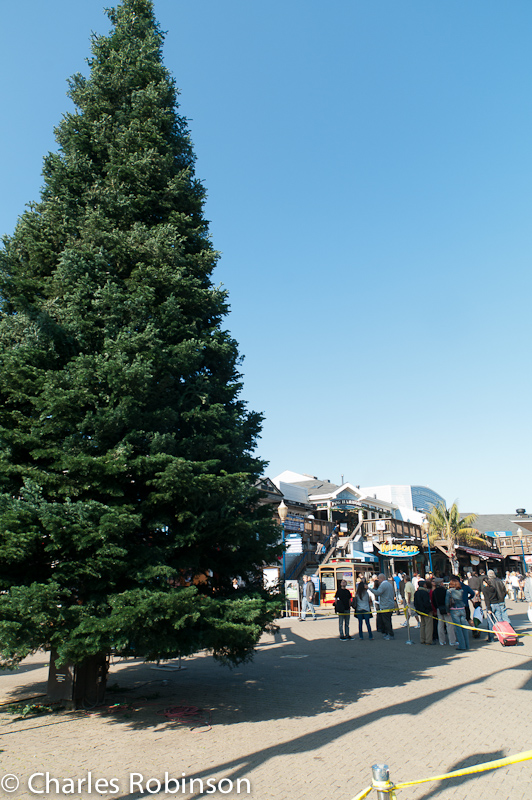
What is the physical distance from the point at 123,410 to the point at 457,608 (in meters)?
10.4

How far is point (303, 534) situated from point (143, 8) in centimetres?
2524

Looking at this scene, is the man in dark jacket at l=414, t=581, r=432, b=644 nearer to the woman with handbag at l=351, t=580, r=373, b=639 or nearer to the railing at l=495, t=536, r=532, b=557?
the woman with handbag at l=351, t=580, r=373, b=639

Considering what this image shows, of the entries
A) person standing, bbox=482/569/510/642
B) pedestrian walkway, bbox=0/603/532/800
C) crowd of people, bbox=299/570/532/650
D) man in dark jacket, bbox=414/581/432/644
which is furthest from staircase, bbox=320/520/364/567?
pedestrian walkway, bbox=0/603/532/800

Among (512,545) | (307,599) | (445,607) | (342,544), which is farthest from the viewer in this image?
(512,545)

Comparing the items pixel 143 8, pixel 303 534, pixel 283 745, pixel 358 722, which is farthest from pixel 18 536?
pixel 303 534

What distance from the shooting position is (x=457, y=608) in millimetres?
12812

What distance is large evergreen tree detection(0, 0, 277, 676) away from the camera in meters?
6.21

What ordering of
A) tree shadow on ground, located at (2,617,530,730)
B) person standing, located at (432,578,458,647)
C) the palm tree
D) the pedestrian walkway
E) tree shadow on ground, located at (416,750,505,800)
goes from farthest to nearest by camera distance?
the palm tree, person standing, located at (432,578,458,647), tree shadow on ground, located at (2,617,530,730), the pedestrian walkway, tree shadow on ground, located at (416,750,505,800)

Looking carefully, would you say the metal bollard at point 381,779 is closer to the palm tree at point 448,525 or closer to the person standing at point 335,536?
the person standing at point 335,536

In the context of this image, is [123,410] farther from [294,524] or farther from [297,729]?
[294,524]

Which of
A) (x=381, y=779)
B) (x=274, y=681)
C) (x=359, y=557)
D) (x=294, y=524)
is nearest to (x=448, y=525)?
(x=359, y=557)

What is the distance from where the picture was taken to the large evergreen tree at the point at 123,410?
621cm

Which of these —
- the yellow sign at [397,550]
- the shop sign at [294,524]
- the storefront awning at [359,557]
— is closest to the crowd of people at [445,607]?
the shop sign at [294,524]

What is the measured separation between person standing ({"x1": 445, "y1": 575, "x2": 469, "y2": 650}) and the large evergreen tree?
6.63 metres
